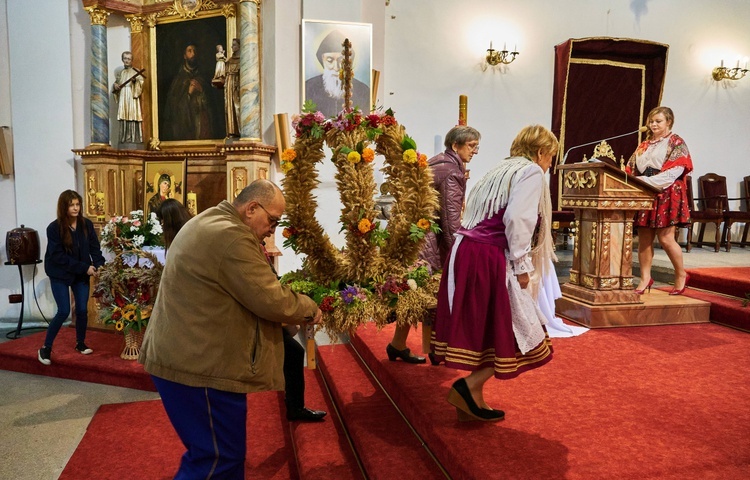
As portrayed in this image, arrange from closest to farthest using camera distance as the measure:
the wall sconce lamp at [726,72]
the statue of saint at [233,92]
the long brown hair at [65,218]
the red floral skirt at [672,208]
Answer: the red floral skirt at [672,208]
the long brown hair at [65,218]
the statue of saint at [233,92]
the wall sconce lamp at [726,72]

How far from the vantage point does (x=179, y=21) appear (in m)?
7.56

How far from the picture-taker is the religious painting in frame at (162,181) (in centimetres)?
748

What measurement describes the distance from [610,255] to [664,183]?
30.3 inches

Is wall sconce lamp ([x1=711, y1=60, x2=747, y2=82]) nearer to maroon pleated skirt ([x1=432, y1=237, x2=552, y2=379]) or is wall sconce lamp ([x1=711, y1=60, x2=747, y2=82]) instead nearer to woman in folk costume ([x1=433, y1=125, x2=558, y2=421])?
woman in folk costume ([x1=433, y1=125, x2=558, y2=421])

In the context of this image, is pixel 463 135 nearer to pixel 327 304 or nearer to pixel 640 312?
pixel 327 304

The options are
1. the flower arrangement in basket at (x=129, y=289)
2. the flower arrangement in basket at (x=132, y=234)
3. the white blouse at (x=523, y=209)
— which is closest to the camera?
the white blouse at (x=523, y=209)

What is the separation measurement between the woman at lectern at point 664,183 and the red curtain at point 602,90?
3.31m

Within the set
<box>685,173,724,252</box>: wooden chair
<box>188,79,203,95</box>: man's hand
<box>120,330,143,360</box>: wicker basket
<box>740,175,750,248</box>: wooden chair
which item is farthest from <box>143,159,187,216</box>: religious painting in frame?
<box>740,175,750,248</box>: wooden chair

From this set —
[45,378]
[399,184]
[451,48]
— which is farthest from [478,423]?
[451,48]

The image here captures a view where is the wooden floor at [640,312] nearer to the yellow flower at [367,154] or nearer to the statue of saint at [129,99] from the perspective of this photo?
the yellow flower at [367,154]

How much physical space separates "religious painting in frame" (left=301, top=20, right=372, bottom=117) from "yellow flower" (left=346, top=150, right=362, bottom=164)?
394cm

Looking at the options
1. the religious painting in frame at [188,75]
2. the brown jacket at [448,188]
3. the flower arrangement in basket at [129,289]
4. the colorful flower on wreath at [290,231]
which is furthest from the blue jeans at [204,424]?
the religious painting in frame at [188,75]

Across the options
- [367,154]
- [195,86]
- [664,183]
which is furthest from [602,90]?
[367,154]

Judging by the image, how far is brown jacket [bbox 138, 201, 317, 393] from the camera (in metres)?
2.25
